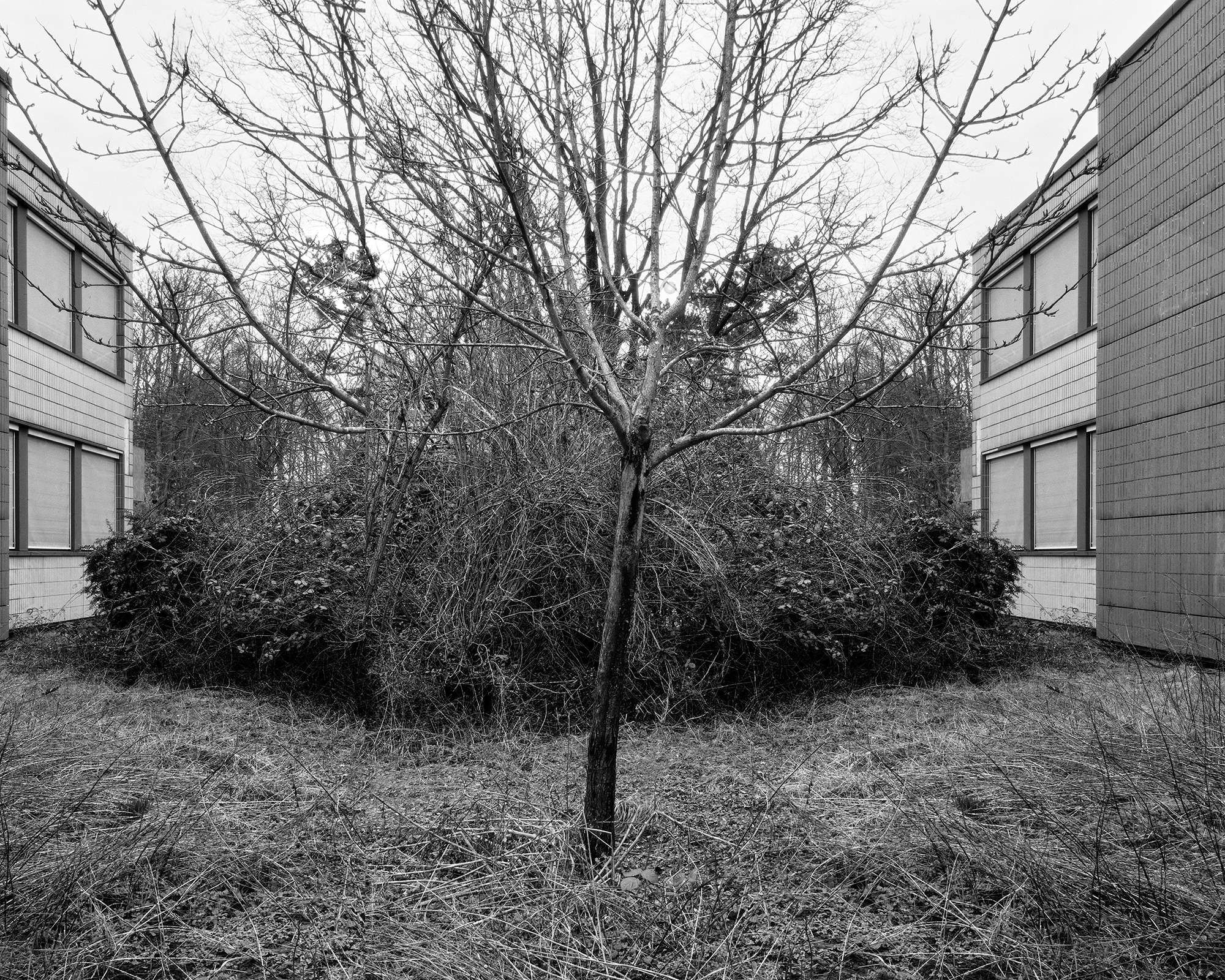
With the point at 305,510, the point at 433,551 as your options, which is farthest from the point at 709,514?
the point at 305,510

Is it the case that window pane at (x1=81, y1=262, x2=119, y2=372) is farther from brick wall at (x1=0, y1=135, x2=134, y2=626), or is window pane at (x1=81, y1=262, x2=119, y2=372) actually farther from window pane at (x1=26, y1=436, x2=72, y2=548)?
window pane at (x1=26, y1=436, x2=72, y2=548)

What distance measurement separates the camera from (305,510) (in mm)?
6820

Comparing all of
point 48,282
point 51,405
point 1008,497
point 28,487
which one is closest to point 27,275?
point 48,282

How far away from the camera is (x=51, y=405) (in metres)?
10.6

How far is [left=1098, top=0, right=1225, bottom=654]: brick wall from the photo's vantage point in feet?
23.8

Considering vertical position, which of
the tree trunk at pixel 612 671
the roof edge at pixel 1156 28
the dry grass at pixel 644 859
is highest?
the roof edge at pixel 1156 28

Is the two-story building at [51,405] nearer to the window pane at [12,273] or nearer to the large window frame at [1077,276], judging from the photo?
the window pane at [12,273]

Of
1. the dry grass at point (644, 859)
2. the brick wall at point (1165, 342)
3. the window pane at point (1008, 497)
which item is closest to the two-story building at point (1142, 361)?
the brick wall at point (1165, 342)

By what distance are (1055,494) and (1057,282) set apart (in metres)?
2.35

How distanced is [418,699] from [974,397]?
1036cm

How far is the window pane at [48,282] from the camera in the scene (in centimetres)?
1021

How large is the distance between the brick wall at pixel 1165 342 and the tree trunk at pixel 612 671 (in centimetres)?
533

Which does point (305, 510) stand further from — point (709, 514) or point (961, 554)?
point (961, 554)

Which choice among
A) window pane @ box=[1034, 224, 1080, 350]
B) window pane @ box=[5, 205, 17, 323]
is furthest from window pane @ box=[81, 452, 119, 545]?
window pane @ box=[1034, 224, 1080, 350]
